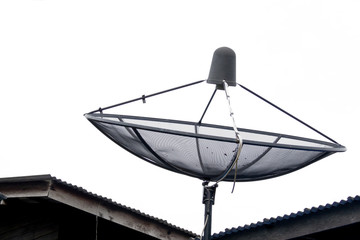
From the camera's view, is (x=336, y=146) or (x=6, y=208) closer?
(x=336, y=146)

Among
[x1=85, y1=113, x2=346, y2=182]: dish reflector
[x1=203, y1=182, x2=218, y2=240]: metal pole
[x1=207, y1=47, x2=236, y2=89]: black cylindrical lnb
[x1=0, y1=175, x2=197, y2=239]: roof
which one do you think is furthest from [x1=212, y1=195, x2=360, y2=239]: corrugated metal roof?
[x1=0, y1=175, x2=197, y2=239]: roof

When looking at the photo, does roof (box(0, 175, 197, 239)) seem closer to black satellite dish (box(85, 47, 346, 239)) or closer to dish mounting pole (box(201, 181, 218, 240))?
black satellite dish (box(85, 47, 346, 239))

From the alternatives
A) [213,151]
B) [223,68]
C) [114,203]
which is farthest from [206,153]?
[114,203]

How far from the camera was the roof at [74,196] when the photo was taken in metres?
7.36

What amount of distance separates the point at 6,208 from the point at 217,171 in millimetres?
3581

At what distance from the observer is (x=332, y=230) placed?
611cm

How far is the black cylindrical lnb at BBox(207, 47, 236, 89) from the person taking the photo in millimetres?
6289

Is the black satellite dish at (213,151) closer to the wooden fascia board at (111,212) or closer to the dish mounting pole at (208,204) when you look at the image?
the dish mounting pole at (208,204)

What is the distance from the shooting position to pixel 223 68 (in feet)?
20.7

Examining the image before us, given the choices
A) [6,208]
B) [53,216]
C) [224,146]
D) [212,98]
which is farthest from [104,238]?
[224,146]

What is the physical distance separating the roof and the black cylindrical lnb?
215cm

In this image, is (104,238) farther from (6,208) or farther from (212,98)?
(212,98)

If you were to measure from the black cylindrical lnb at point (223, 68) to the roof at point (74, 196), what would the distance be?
215 cm

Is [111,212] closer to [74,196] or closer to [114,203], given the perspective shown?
[114,203]
